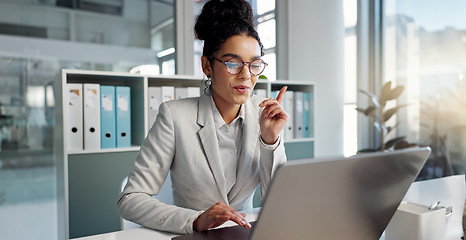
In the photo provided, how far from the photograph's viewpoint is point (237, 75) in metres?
1.18

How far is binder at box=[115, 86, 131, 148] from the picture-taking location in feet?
7.32

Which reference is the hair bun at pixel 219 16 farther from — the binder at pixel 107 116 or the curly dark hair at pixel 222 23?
the binder at pixel 107 116

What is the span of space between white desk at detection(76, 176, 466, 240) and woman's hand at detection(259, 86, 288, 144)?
0.83ft

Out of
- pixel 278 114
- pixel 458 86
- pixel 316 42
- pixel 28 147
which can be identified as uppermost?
pixel 316 42

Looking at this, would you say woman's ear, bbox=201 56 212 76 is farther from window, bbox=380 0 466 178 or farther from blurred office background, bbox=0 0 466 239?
window, bbox=380 0 466 178

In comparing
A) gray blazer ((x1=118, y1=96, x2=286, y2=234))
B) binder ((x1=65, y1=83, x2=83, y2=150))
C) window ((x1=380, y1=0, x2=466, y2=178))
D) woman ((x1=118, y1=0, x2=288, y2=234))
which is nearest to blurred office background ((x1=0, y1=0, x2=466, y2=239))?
window ((x1=380, y1=0, x2=466, y2=178))

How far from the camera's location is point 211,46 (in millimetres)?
1226

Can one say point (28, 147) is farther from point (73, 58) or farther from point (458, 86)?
point (458, 86)

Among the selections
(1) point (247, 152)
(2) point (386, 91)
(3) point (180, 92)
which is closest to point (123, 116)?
(3) point (180, 92)

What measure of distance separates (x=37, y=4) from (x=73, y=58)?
0.44m

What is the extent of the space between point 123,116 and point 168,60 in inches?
34.5

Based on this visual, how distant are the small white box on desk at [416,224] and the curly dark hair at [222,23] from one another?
71 cm

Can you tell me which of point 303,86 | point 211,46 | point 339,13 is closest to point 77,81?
point 211,46

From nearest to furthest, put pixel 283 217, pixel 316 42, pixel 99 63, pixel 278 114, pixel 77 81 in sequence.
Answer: pixel 283 217, pixel 278 114, pixel 77 81, pixel 99 63, pixel 316 42
